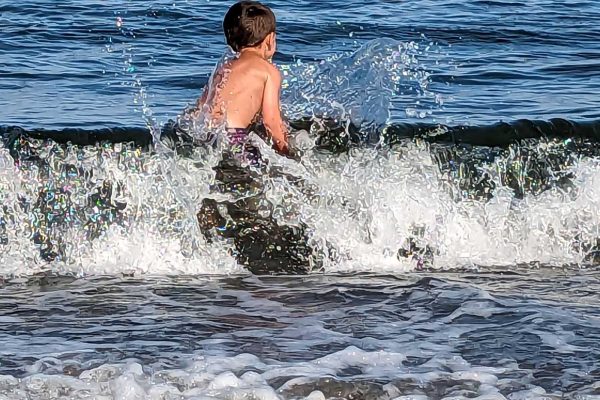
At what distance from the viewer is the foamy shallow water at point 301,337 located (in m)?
4.63

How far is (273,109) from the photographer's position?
260 inches

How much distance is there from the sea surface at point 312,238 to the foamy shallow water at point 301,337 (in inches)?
0.6

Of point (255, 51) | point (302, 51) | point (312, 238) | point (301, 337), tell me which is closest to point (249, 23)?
point (255, 51)

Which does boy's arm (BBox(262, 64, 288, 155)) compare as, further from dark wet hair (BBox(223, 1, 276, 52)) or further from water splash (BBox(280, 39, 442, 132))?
water splash (BBox(280, 39, 442, 132))

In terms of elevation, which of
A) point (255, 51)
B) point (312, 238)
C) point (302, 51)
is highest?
point (255, 51)

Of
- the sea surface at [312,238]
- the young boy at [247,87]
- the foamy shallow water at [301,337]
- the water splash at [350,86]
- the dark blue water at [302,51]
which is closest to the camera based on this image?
the foamy shallow water at [301,337]

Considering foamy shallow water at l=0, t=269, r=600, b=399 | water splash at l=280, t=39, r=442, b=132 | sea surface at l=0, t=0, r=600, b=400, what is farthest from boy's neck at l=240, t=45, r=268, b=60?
foamy shallow water at l=0, t=269, r=600, b=399

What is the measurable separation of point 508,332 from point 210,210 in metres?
2.12

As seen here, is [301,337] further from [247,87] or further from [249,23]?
[249,23]

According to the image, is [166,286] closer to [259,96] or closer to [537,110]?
[259,96]

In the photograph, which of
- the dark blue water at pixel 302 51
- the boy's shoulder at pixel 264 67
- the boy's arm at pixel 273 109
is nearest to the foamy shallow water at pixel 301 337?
the boy's arm at pixel 273 109

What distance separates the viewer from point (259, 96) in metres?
6.60

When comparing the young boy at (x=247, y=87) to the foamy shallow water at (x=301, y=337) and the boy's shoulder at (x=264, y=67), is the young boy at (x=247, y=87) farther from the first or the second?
the foamy shallow water at (x=301, y=337)

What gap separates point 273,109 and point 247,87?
0.59ft
